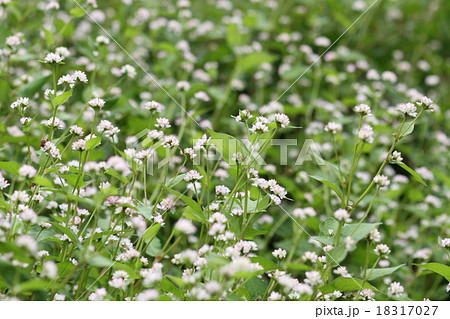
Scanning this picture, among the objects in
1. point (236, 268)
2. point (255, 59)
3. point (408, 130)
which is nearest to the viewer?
point (236, 268)

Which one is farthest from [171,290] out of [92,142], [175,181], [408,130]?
[408,130]

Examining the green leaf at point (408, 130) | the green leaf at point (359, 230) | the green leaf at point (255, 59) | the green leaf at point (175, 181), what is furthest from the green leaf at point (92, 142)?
the green leaf at point (255, 59)

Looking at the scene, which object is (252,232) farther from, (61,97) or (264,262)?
(61,97)

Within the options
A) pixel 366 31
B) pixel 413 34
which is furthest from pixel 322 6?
pixel 413 34

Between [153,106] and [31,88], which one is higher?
[153,106]

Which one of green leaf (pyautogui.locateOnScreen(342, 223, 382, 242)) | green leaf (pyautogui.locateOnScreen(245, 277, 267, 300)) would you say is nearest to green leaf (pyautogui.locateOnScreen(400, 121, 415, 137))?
green leaf (pyautogui.locateOnScreen(342, 223, 382, 242))

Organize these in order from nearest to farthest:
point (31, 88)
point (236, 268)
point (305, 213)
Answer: point (236, 268) → point (305, 213) → point (31, 88)

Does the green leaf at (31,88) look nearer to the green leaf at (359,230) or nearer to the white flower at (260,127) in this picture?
the white flower at (260,127)

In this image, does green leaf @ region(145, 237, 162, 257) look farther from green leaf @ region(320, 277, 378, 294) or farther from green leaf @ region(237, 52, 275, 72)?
green leaf @ region(237, 52, 275, 72)

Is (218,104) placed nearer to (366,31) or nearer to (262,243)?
(262,243)

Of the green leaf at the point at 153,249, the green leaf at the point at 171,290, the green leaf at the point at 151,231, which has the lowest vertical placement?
the green leaf at the point at 153,249
